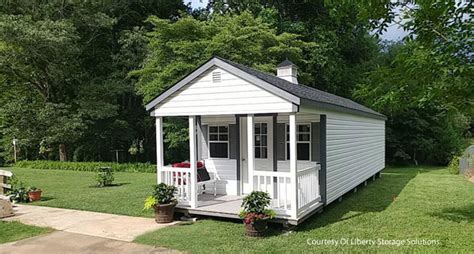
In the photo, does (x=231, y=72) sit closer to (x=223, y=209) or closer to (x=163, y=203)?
(x=223, y=209)

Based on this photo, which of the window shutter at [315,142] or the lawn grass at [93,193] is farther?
the lawn grass at [93,193]

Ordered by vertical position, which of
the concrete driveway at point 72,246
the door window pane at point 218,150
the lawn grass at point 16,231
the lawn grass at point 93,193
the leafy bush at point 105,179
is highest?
the door window pane at point 218,150

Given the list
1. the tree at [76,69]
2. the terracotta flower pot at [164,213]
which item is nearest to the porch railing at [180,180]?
the terracotta flower pot at [164,213]

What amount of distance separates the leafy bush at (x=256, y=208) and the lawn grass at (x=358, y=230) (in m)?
0.34

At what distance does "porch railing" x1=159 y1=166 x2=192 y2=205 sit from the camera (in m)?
7.29

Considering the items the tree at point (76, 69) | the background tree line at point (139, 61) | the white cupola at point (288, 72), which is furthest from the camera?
the tree at point (76, 69)

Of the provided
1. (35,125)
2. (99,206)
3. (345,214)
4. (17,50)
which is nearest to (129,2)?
(17,50)

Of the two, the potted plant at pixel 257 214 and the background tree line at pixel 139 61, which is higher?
the background tree line at pixel 139 61

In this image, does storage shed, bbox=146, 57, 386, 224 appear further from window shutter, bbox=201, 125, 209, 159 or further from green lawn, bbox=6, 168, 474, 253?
green lawn, bbox=6, 168, 474, 253

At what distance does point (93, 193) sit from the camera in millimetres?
10836

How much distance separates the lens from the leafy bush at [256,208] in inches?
231

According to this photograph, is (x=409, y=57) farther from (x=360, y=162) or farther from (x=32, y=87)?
(x=32, y=87)

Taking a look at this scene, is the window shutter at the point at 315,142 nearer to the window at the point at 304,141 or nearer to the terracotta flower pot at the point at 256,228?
the window at the point at 304,141

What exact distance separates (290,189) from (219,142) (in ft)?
9.85
